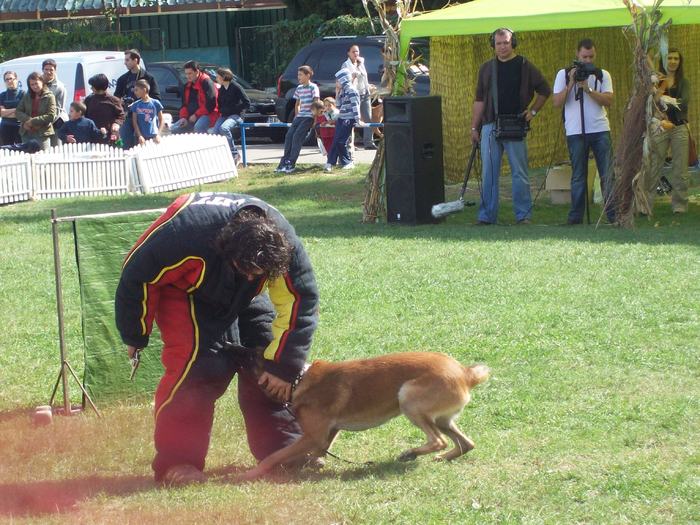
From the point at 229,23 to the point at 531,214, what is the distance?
23.9 metres

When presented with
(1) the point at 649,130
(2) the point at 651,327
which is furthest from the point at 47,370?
(1) the point at 649,130

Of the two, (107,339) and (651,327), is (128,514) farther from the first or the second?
(651,327)

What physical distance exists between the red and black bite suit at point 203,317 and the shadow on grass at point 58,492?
0.19m

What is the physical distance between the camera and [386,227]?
12719mm

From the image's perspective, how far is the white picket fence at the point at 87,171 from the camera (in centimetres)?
1631

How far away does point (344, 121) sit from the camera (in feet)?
58.7

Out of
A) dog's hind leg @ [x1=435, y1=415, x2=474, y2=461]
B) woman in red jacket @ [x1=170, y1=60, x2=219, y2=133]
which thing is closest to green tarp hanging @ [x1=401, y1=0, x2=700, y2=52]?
woman in red jacket @ [x1=170, y1=60, x2=219, y2=133]

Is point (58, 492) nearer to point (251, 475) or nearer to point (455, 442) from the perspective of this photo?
point (251, 475)

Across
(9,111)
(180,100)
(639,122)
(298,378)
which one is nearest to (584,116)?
(639,122)

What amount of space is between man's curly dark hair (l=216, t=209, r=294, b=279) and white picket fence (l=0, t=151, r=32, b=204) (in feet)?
39.8

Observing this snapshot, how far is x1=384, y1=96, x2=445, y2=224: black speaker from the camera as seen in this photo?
41.3 feet

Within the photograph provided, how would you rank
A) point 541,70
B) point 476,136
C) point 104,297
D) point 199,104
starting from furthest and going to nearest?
point 199,104 → point 541,70 → point 476,136 → point 104,297

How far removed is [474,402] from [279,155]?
1587cm

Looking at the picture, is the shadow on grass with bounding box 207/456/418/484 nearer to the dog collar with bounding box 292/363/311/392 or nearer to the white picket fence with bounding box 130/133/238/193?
the dog collar with bounding box 292/363/311/392
